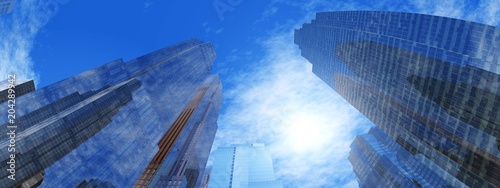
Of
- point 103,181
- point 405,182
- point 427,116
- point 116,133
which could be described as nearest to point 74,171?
point 103,181

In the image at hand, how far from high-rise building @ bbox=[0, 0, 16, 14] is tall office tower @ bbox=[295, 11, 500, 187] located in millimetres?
160806

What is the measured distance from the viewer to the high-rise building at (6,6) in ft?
505

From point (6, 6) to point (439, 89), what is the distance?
179606mm

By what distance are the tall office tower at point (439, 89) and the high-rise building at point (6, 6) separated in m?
161

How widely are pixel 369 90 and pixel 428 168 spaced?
129ft

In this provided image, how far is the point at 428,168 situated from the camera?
12656cm

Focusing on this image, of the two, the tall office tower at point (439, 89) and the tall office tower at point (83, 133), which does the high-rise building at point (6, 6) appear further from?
the tall office tower at point (439, 89)

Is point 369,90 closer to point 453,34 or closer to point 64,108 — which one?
point 453,34

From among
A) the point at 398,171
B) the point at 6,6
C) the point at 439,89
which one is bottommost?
the point at 398,171

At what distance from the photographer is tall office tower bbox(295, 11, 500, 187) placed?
91.0 metres

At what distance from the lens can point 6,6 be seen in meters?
156

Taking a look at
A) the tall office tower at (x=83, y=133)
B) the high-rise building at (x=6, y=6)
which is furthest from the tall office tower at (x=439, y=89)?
the high-rise building at (x=6, y=6)

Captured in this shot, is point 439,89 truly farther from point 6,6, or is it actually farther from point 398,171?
point 6,6

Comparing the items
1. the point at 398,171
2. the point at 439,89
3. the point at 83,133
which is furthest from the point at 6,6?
the point at 398,171
